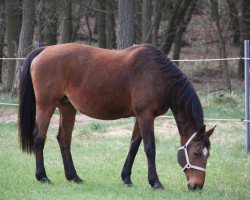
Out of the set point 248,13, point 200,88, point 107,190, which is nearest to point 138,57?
point 107,190

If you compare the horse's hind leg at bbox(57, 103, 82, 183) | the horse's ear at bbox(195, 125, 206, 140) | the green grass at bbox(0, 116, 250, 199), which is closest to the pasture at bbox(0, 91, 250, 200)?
the green grass at bbox(0, 116, 250, 199)

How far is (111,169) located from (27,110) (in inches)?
63.5

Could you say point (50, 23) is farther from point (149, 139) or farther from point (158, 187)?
point (158, 187)

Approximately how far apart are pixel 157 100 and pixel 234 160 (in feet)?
8.67

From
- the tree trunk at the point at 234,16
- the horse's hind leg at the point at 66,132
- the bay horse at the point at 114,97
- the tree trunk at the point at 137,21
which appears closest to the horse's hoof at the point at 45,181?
the bay horse at the point at 114,97

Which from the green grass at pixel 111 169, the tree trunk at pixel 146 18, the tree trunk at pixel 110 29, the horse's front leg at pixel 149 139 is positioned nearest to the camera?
the green grass at pixel 111 169

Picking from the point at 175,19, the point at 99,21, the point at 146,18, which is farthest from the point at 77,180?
the point at 99,21

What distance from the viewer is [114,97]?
771 centimetres

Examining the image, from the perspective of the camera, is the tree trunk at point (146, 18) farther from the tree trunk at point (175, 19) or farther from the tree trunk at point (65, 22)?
the tree trunk at point (65, 22)

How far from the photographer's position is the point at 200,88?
20000 millimetres

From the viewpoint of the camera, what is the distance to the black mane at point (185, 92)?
7316mm

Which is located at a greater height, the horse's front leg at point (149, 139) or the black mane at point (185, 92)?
the black mane at point (185, 92)

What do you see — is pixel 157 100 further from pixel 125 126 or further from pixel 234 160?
pixel 125 126

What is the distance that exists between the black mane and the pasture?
929 millimetres
